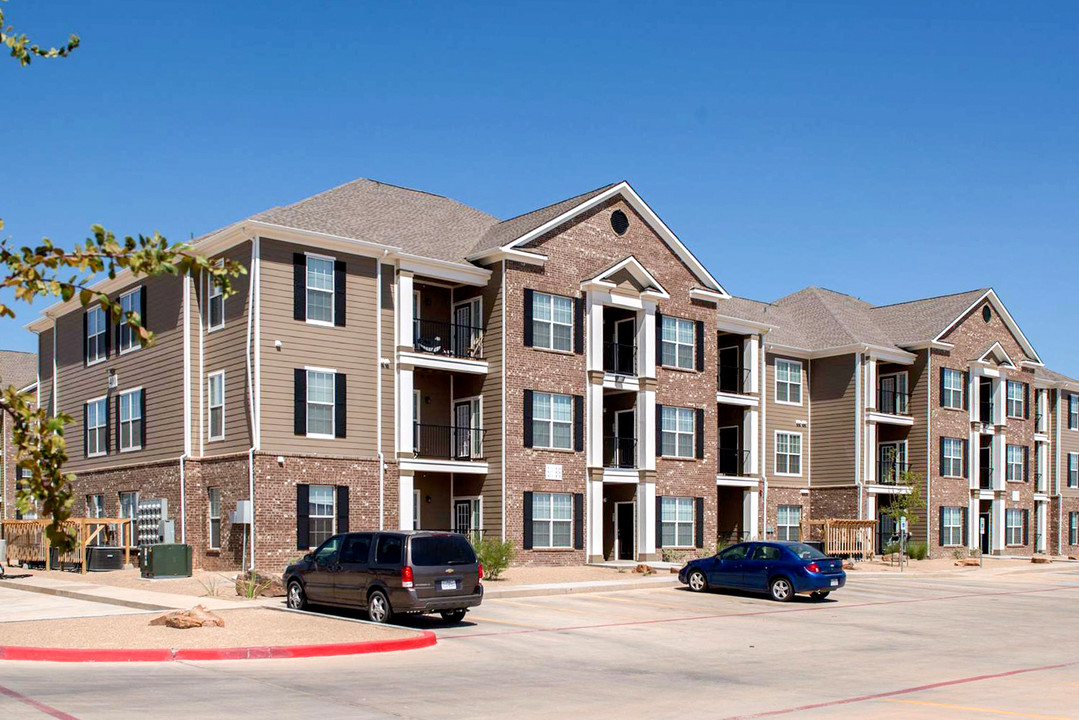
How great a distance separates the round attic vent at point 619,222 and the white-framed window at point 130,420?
16.6m

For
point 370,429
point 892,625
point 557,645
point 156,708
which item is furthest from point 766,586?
point 156,708

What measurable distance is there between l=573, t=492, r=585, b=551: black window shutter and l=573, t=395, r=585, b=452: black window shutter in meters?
1.60

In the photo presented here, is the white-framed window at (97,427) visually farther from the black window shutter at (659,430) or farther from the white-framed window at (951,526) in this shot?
the white-framed window at (951,526)

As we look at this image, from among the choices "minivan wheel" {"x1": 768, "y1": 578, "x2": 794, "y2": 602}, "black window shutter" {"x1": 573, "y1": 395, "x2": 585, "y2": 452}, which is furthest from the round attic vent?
"minivan wheel" {"x1": 768, "y1": 578, "x2": 794, "y2": 602}

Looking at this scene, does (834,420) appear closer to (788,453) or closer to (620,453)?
(788,453)

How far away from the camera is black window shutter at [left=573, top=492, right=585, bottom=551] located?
3594 cm

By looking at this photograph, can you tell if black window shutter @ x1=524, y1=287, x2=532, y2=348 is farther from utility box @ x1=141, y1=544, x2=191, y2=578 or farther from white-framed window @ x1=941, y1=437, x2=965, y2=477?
white-framed window @ x1=941, y1=437, x2=965, y2=477

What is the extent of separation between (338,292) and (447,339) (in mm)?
5231

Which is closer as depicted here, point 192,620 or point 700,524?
point 192,620

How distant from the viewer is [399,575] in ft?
64.5

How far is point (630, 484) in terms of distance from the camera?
3872cm

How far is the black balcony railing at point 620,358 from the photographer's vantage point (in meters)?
38.2

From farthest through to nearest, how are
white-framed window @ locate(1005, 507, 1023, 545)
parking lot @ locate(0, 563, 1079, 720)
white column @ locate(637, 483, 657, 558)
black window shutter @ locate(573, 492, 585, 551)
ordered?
white-framed window @ locate(1005, 507, 1023, 545) → white column @ locate(637, 483, 657, 558) → black window shutter @ locate(573, 492, 585, 551) → parking lot @ locate(0, 563, 1079, 720)

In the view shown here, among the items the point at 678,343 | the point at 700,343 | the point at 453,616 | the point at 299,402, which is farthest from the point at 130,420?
the point at 700,343
